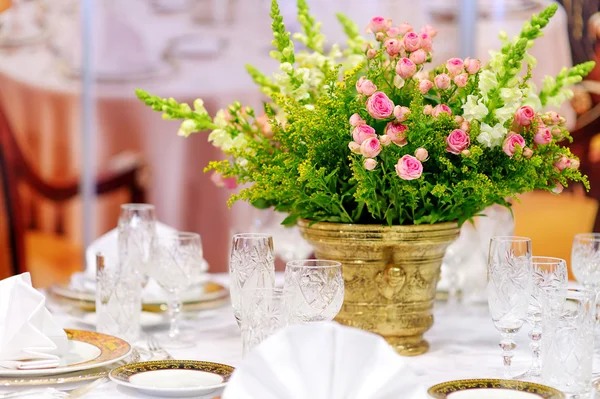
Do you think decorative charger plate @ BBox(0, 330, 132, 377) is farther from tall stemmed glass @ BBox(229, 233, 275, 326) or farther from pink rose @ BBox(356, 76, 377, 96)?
pink rose @ BBox(356, 76, 377, 96)

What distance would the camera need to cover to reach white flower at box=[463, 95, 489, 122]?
1.47 metres

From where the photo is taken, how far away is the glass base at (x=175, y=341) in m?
1.62

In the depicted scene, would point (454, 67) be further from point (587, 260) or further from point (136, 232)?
point (136, 232)

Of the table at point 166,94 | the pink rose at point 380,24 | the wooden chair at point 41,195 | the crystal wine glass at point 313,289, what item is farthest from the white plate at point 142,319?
the wooden chair at point 41,195

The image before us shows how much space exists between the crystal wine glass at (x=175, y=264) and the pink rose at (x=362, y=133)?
444 millimetres

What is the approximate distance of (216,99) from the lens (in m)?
4.00

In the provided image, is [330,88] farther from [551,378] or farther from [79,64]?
[79,64]

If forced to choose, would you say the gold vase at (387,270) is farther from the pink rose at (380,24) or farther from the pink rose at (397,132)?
the pink rose at (380,24)

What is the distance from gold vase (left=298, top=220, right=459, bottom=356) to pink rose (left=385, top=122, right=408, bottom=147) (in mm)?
162

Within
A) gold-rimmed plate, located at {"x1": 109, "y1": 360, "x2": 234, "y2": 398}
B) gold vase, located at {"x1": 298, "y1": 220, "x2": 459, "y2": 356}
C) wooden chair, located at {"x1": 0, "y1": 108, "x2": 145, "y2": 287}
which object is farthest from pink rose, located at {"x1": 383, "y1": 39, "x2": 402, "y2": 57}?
wooden chair, located at {"x1": 0, "y1": 108, "x2": 145, "y2": 287}

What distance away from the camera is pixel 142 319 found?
1.82 metres

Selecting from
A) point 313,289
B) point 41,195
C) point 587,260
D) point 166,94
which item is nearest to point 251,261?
point 313,289

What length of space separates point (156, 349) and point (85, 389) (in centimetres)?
32

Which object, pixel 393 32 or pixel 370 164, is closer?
pixel 370 164
